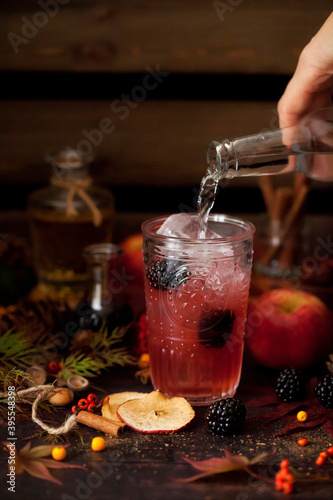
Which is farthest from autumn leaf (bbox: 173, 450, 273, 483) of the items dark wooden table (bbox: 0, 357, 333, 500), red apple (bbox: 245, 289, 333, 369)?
red apple (bbox: 245, 289, 333, 369)

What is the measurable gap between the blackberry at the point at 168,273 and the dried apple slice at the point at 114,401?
0.22m

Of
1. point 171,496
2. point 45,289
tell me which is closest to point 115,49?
point 45,289

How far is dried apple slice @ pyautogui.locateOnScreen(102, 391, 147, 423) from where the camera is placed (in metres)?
1.07

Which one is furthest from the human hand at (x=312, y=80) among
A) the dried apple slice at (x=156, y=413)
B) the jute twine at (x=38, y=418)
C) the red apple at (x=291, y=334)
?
the jute twine at (x=38, y=418)

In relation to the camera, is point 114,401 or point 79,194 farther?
point 79,194

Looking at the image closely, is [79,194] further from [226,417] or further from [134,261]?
[226,417]

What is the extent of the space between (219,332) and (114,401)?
0.24 meters

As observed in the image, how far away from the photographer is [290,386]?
113 cm

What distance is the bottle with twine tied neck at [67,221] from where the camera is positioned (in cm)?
170

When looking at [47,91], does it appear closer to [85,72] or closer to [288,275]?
[85,72]

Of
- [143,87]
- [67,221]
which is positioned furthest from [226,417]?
[143,87]

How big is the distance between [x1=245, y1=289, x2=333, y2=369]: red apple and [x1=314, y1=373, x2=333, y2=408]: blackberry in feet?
0.49

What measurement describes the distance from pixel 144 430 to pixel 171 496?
18 centimetres

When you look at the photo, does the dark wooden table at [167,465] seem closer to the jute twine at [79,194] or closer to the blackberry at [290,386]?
the blackberry at [290,386]
